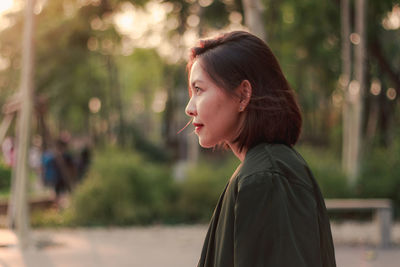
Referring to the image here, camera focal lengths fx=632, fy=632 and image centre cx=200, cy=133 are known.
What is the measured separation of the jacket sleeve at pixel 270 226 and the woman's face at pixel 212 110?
27 centimetres

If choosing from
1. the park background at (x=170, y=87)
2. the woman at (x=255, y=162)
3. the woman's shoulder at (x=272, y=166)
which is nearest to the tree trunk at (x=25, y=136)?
the park background at (x=170, y=87)

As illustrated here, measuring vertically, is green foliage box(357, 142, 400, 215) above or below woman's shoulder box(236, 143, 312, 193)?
below

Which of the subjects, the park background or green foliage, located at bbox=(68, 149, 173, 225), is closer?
green foliage, located at bbox=(68, 149, 173, 225)

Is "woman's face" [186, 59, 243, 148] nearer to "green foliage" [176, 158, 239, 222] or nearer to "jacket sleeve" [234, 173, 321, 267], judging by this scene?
"jacket sleeve" [234, 173, 321, 267]

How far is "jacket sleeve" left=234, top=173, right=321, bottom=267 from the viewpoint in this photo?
1.39 m

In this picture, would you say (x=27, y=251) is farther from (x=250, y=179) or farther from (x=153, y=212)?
(x=250, y=179)

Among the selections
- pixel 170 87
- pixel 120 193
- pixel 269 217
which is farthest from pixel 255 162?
pixel 170 87

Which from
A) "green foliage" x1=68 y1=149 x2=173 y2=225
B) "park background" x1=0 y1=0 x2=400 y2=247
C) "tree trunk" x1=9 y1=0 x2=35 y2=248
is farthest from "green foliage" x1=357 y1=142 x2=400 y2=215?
"tree trunk" x1=9 y1=0 x2=35 y2=248

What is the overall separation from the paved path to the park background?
5.65ft

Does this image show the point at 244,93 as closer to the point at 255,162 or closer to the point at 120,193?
the point at 255,162

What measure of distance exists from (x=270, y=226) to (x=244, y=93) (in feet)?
1.30

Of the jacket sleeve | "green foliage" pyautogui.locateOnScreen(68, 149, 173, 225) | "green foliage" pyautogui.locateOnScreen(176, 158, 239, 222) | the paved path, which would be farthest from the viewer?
"green foliage" pyautogui.locateOnScreen(176, 158, 239, 222)

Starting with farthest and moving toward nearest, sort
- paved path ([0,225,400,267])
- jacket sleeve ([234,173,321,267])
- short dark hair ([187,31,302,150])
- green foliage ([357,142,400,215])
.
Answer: green foliage ([357,142,400,215]) → paved path ([0,225,400,267]) → short dark hair ([187,31,302,150]) → jacket sleeve ([234,173,321,267])

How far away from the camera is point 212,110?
1.67 m
